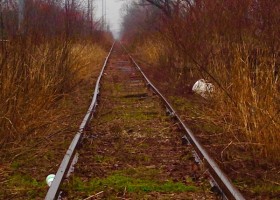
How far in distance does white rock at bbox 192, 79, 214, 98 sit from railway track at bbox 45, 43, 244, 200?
1045 millimetres

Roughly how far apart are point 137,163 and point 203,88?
5.17 m

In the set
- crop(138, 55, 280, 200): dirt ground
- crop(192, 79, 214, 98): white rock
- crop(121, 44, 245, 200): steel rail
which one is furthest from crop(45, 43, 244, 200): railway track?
crop(192, 79, 214, 98): white rock

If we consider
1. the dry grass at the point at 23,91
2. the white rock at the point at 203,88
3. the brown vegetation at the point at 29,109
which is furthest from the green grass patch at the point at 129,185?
the white rock at the point at 203,88

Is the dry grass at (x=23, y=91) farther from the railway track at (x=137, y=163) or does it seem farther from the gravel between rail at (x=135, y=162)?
the gravel between rail at (x=135, y=162)

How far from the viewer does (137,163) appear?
5562 millimetres

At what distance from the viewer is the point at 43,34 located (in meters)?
9.02

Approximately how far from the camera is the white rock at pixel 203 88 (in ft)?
31.0

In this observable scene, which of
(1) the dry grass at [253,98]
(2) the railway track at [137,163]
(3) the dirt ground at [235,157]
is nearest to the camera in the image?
(2) the railway track at [137,163]

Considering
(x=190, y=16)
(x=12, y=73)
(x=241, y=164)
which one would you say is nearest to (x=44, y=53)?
(x=12, y=73)

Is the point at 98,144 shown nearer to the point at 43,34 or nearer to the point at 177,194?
the point at 177,194

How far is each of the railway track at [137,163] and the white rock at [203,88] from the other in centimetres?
104

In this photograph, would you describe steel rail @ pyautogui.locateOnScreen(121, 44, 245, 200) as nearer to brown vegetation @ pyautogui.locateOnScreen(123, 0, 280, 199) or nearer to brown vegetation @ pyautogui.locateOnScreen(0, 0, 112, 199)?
brown vegetation @ pyautogui.locateOnScreen(123, 0, 280, 199)

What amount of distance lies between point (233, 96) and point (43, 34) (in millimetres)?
3781

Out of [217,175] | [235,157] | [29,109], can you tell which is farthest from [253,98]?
[29,109]
